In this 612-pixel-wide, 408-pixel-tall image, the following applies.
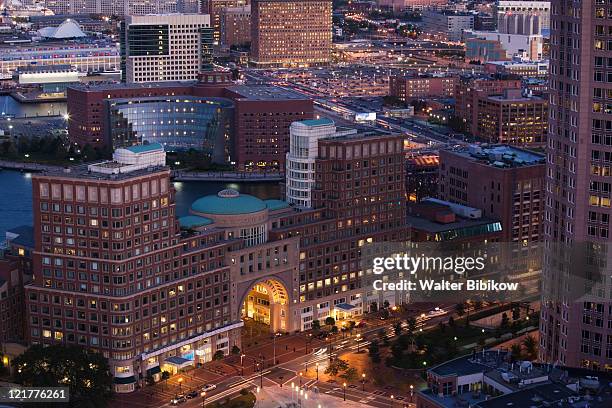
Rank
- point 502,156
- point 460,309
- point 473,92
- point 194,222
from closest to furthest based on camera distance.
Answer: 1. point 194,222
2. point 460,309
3. point 502,156
4. point 473,92

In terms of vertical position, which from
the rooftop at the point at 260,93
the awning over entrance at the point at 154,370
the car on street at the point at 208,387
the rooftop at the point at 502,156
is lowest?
the car on street at the point at 208,387

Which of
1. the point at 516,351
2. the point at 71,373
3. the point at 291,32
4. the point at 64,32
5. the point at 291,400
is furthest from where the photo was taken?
the point at 64,32

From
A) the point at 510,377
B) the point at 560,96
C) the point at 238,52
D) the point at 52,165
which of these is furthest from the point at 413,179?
the point at 238,52

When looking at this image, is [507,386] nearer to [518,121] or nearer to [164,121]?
[164,121]

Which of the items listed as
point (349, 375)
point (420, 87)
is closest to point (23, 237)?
point (349, 375)

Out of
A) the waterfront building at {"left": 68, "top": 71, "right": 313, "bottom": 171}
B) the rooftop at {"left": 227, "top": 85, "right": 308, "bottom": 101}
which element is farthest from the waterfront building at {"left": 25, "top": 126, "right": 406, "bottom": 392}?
the rooftop at {"left": 227, "top": 85, "right": 308, "bottom": 101}

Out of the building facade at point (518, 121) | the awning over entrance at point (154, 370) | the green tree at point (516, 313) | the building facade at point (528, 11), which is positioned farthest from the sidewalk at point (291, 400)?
the building facade at point (528, 11)

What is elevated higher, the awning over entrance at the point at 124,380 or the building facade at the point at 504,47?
the building facade at the point at 504,47

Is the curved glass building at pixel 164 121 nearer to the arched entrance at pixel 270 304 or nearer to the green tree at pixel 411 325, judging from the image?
the arched entrance at pixel 270 304
